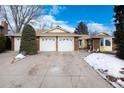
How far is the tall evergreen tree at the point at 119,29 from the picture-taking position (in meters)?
12.2

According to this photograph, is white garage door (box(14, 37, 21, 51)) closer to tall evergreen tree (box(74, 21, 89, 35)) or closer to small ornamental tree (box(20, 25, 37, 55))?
small ornamental tree (box(20, 25, 37, 55))

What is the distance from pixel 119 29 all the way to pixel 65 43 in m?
9.47

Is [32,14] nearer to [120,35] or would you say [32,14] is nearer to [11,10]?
[11,10]

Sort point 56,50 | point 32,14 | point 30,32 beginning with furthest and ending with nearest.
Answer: point 32,14, point 56,50, point 30,32

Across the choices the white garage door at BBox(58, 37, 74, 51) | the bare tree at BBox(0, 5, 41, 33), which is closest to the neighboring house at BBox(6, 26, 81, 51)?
the white garage door at BBox(58, 37, 74, 51)

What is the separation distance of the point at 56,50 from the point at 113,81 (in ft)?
49.4

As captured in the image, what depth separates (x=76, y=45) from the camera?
2167 centimetres

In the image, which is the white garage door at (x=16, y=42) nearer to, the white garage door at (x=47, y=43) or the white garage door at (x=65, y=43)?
the white garage door at (x=47, y=43)

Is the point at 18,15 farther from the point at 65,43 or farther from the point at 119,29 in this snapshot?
the point at 119,29

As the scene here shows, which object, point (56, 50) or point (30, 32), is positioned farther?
point (56, 50)

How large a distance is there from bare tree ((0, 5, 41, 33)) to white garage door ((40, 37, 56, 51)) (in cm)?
971

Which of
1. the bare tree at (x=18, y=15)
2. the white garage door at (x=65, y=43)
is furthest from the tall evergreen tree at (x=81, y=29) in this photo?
the white garage door at (x=65, y=43)

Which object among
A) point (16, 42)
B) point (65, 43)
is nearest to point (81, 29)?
point (65, 43)
